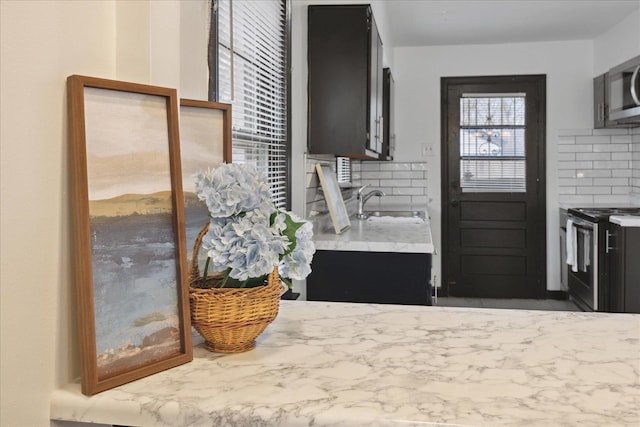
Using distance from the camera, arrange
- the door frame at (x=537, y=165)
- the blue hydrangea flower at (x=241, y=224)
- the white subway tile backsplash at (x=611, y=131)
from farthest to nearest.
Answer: the door frame at (x=537, y=165) → the white subway tile backsplash at (x=611, y=131) → the blue hydrangea flower at (x=241, y=224)

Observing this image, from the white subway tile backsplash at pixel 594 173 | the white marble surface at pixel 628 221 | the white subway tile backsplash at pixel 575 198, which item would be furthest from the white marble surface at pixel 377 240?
the white subway tile backsplash at pixel 594 173

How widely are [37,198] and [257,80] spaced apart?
1639mm

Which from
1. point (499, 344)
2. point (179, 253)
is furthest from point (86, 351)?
point (499, 344)

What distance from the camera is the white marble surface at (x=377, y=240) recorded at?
9.16ft

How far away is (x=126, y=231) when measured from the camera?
97 cm

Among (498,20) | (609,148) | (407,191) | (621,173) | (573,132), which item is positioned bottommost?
(407,191)

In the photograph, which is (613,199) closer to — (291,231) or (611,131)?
(611,131)

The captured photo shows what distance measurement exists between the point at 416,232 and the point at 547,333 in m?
2.08

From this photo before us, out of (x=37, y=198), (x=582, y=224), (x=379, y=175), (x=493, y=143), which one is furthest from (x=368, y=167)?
(x=37, y=198)

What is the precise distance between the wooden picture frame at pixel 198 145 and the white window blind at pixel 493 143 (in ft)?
16.3

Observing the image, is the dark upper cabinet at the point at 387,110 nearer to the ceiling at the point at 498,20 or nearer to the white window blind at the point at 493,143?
the ceiling at the point at 498,20

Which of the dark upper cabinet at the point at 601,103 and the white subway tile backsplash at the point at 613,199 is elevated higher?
the dark upper cabinet at the point at 601,103

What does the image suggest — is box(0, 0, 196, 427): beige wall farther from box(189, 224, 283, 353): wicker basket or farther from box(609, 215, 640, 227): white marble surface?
box(609, 215, 640, 227): white marble surface

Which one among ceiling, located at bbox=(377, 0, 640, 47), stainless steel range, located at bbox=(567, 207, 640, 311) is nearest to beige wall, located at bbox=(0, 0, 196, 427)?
ceiling, located at bbox=(377, 0, 640, 47)
